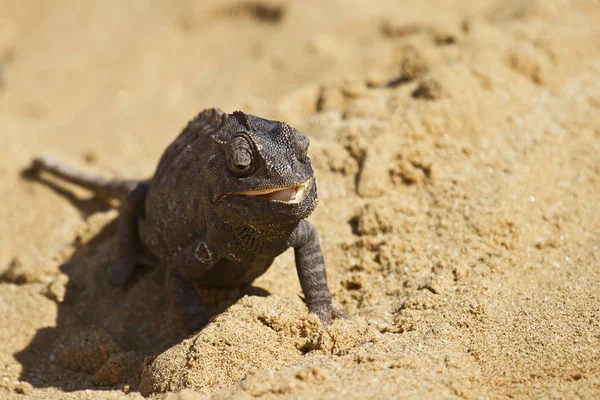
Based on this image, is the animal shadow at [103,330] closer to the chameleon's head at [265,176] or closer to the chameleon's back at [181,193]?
the chameleon's back at [181,193]

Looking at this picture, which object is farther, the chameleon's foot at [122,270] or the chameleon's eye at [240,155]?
the chameleon's foot at [122,270]

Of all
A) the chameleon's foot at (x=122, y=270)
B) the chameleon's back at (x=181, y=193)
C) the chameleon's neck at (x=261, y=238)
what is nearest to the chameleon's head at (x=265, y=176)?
the chameleon's neck at (x=261, y=238)

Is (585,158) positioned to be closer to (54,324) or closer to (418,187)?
(418,187)

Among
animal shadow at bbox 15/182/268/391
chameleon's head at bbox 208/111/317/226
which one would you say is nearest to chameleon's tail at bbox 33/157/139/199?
→ animal shadow at bbox 15/182/268/391

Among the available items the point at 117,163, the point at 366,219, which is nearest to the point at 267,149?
the point at 366,219

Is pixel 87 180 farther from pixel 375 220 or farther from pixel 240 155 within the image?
pixel 240 155

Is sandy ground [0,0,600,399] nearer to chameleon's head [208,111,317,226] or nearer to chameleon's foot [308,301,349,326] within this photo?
chameleon's foot [308,301,349,326]
